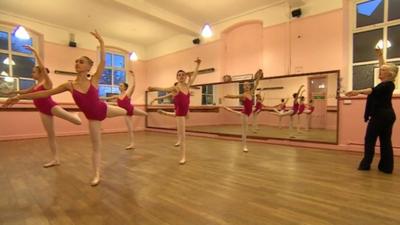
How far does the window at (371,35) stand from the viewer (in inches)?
190

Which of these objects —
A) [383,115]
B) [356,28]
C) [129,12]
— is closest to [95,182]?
[383,115]

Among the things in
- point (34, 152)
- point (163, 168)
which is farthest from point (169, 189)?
point (34, 152)

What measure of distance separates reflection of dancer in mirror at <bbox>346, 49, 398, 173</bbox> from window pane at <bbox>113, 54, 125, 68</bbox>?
29.2 ft

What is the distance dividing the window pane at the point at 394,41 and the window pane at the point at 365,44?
160 mm

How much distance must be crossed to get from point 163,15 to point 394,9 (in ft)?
18.0

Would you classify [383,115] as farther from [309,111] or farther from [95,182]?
[95,182]

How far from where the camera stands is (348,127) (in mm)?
4555

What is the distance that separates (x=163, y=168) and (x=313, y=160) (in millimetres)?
2261

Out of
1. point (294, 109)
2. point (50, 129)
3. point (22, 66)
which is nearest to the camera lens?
point (50, 129)

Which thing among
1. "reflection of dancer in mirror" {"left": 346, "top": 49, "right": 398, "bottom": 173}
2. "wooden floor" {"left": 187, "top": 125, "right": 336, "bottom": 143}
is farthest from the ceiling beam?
"reflection of dancer in mirror" {"left": 346, "top": 49, "right": 398, "bottom": 173}

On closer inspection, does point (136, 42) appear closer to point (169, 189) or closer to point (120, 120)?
point (120, 120)

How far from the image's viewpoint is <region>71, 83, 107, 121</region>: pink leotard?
2438mm

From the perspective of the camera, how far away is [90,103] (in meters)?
2.46

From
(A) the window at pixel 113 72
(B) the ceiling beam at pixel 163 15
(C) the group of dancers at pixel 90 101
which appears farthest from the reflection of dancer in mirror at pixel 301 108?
(A) the window at pixel 113 72
